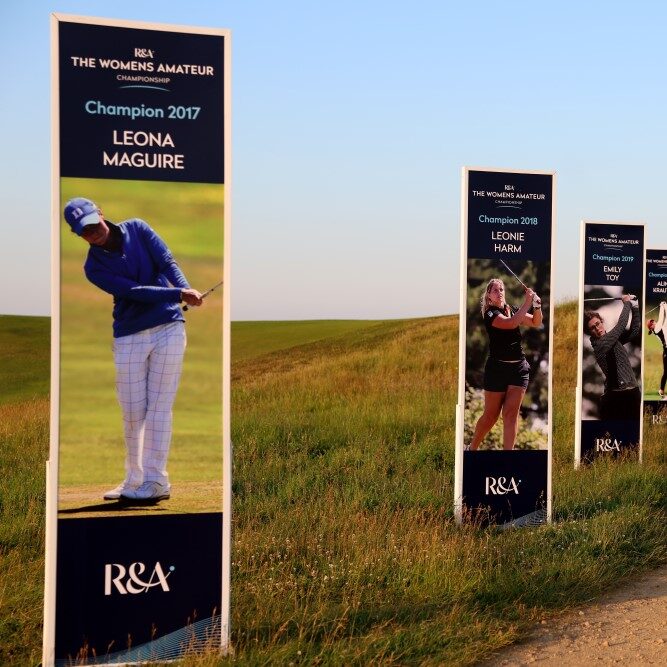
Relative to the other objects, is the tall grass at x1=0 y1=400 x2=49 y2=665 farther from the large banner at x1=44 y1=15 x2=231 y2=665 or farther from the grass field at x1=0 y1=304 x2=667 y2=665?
the large banner at x1=44 y1=15 x2=231 y2=665

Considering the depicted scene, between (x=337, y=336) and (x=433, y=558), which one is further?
(x=337, y=336)

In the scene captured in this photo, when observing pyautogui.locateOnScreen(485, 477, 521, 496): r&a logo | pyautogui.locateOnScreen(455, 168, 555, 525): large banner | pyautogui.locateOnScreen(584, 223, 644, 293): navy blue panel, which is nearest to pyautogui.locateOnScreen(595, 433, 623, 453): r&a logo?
pyautogui.locateOnScreen(584, 223, 644, 293): navy blue panel

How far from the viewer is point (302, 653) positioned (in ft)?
19.2

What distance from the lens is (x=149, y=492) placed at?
18.8 feet

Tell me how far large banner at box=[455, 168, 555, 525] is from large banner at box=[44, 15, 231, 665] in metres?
4.57

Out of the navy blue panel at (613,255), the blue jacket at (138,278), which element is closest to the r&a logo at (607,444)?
the navy blue panel at (613,255)

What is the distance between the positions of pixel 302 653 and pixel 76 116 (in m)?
3.73

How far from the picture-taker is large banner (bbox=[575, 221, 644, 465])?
14492 millimetres

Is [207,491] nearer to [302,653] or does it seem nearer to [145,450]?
[145,450]

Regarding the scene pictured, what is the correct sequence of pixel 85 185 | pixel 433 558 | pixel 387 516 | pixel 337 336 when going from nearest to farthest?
pixel 85 185 → pixel 433 558 → pixel 387 516 → pixel 337 336

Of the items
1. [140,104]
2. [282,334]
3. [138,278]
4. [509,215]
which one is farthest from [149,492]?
[282,334]

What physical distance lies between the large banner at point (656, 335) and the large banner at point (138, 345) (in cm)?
1445

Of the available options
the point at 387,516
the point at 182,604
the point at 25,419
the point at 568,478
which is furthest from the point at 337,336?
the point at 182,604

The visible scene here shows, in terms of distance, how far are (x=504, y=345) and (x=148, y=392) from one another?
535 cm
